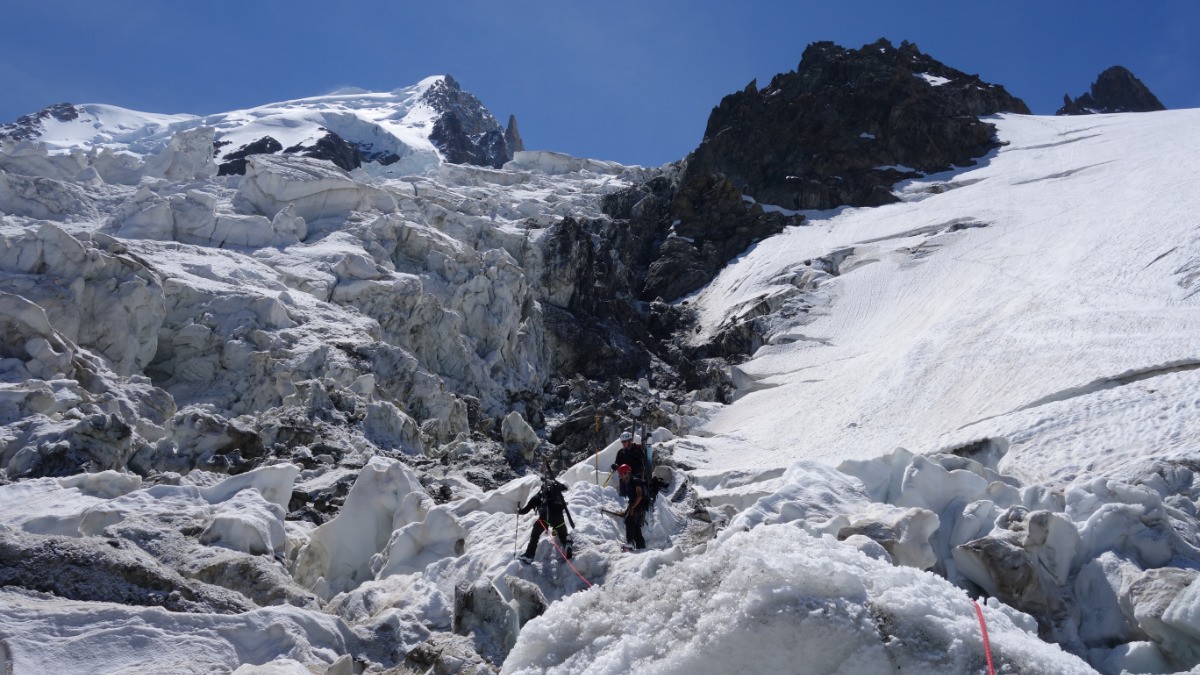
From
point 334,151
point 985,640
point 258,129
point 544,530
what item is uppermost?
point 258,129

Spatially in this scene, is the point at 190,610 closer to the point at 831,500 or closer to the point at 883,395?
the point at 831,500

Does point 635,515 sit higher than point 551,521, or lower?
lower

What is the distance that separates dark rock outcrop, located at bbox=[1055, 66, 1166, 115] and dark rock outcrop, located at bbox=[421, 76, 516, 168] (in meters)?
62.2

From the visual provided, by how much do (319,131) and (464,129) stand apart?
73.1 feet

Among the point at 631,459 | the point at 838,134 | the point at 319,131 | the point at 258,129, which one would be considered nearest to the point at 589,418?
the point at 631,459

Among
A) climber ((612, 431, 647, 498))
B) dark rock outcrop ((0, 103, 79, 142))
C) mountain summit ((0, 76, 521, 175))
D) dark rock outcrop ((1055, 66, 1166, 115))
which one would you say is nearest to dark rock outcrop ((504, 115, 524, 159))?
mountain summit ((0, 76, 521, 175))

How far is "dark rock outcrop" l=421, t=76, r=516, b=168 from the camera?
97981mm

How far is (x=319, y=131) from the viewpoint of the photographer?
8625 cm

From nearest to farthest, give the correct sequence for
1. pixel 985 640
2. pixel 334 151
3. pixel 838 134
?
1. pixel 985 640
2. pixel 838 134
3. pixel 334 151

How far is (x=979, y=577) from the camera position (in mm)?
8227

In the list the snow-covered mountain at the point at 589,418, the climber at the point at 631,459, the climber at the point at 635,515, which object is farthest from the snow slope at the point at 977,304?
the climber at the point at 635,515

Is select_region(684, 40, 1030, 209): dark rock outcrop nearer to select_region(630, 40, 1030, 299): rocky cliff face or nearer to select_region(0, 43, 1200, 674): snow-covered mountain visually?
select_region(630, 40, 1030, 299): rocky cliff face

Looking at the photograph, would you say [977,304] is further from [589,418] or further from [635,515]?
[635,515]

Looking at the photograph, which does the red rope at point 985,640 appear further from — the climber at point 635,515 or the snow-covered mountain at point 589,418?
the climber at point 635,515
